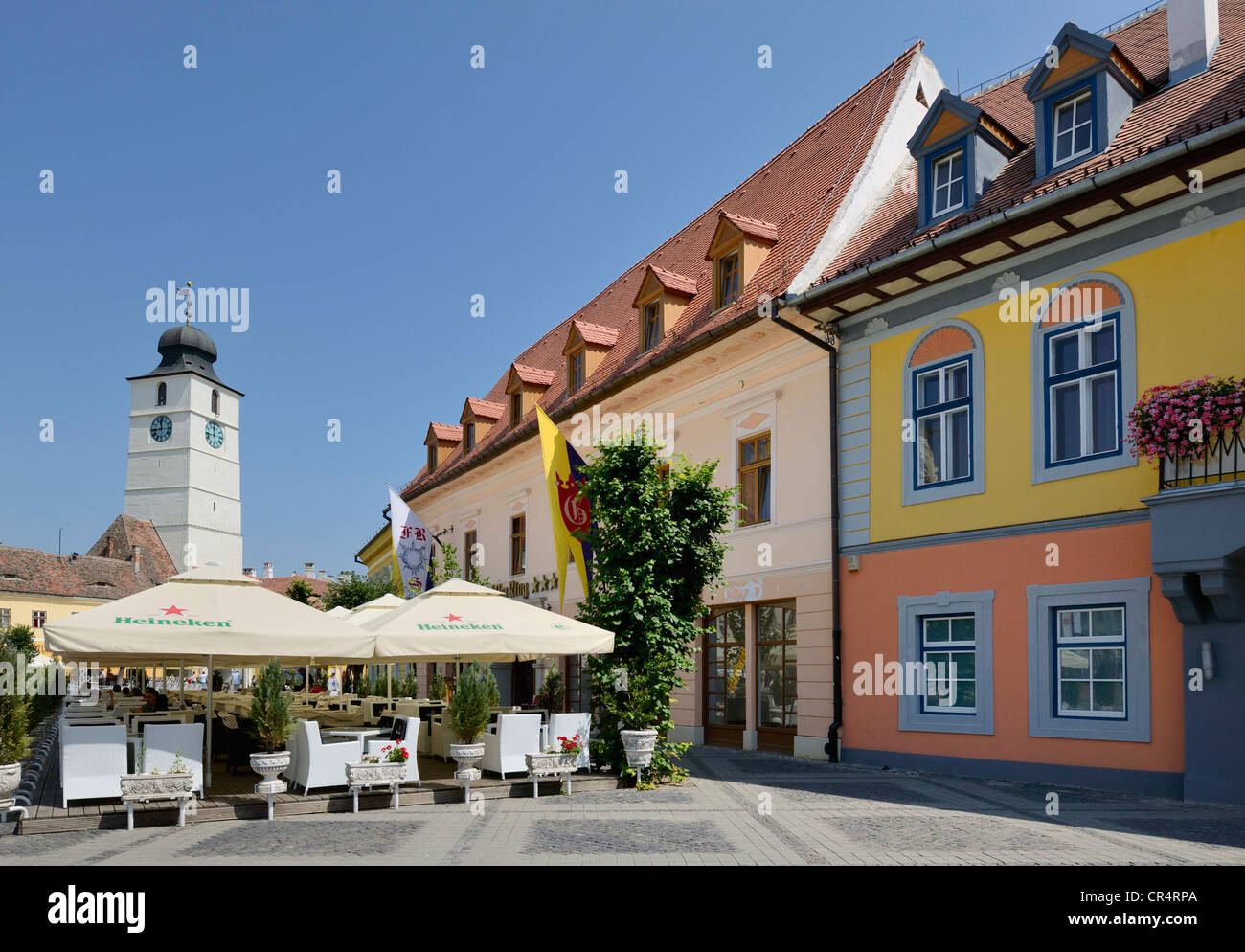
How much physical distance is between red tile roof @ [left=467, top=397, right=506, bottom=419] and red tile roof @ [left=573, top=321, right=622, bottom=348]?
8382mm

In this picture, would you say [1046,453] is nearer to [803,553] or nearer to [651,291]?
[803,553]

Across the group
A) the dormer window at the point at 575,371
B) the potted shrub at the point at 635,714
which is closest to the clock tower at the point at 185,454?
the dormer window at the point at 575,371

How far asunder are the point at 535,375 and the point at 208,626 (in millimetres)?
20471

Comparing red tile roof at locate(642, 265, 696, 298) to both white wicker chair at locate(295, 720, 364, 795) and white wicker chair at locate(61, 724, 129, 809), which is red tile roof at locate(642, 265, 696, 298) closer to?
white wicker chair at locate(295, 720, 364, 795)

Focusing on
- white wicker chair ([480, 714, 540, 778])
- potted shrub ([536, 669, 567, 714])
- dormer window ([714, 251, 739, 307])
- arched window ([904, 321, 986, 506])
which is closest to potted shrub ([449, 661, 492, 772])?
white wicker chair ([480, 714, 540, 778])

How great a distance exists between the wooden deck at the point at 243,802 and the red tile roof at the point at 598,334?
1449 cm

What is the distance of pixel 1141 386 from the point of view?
12.9 meters

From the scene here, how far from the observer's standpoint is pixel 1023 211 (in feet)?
44.2

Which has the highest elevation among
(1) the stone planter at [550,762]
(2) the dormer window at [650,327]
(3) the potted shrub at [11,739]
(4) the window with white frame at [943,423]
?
(2) the dormer window at [650,327]

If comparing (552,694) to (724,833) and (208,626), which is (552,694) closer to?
(208,626)

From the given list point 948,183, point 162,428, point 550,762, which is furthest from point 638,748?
point 162,428

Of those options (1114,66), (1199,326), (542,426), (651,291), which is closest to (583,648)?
(542,426)

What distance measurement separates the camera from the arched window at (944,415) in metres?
15.1

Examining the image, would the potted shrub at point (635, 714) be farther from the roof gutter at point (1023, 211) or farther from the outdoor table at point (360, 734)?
the roof gutter at point (1023, 211)
